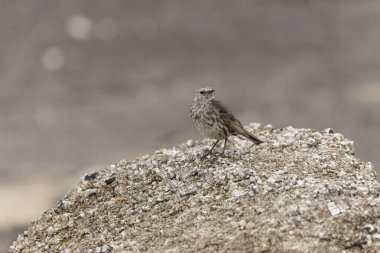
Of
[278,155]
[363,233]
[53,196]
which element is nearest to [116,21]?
[53,196]

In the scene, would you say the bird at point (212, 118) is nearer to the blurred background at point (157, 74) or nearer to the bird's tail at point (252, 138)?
the bird's tail at point (252, 138)

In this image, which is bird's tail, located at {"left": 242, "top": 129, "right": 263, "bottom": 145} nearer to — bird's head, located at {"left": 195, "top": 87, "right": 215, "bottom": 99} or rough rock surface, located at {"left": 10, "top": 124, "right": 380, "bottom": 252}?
rough rock surface, located at {"left": 10, "top": 124, "right": 380, "bottom": 252}

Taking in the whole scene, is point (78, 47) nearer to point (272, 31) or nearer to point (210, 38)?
point (210, 38)

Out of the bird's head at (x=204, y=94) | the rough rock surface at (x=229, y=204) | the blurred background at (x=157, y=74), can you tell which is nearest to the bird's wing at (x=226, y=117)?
the bird's head at (x=204, y=94)

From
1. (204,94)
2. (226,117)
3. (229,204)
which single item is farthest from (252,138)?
(229,204)

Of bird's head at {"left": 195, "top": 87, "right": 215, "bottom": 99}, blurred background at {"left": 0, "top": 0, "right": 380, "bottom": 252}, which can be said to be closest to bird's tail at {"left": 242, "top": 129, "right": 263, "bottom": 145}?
bird's head at {"left": 195, "top": 87, "right": 215, "bottom": 99}

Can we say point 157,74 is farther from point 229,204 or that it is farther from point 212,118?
point 229,204
